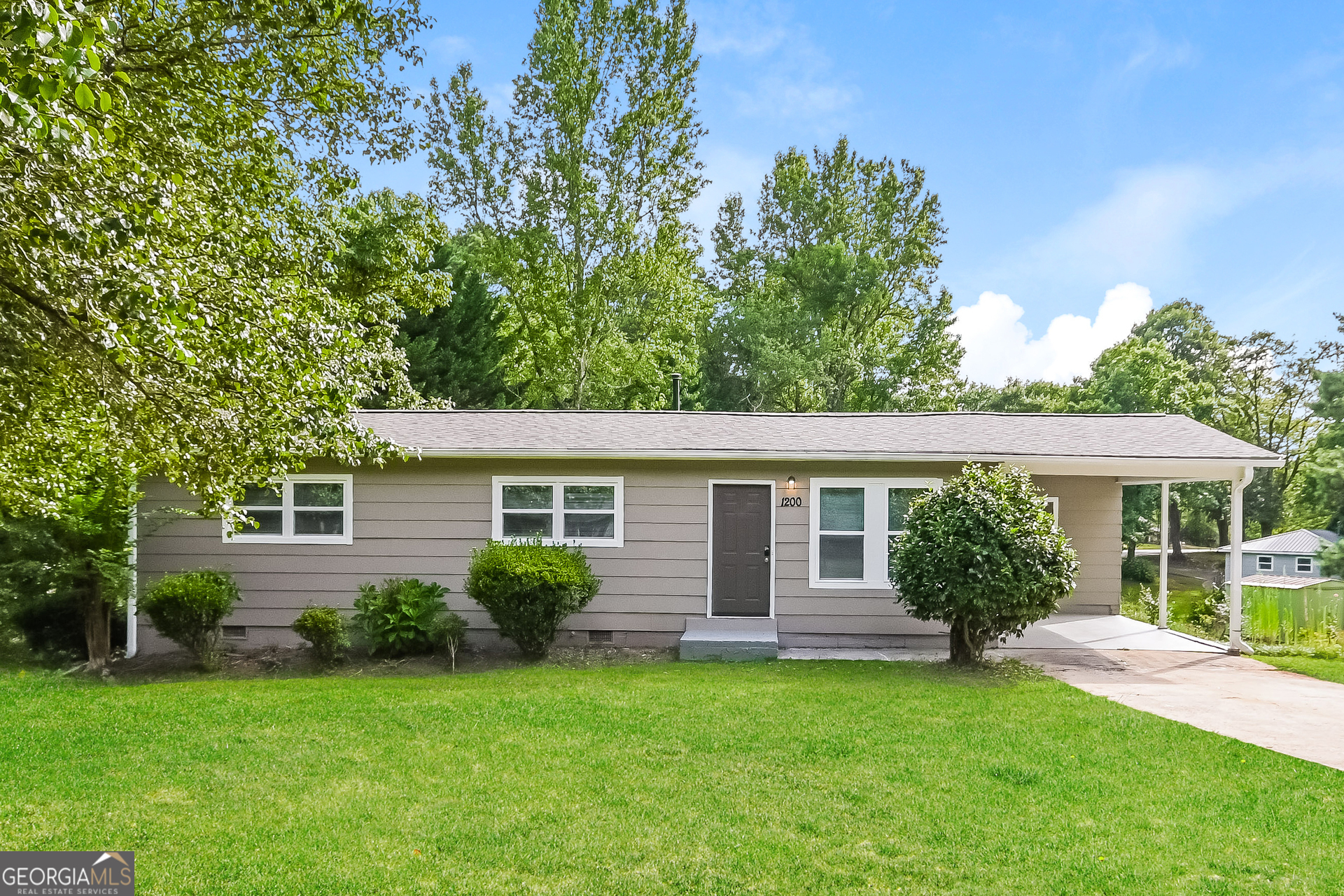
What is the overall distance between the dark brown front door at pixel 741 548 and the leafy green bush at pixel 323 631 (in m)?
4.48

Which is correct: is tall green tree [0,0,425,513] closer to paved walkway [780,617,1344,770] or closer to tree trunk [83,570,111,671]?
tree trunk [83,570,111,671]

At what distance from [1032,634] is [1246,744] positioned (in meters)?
4.89

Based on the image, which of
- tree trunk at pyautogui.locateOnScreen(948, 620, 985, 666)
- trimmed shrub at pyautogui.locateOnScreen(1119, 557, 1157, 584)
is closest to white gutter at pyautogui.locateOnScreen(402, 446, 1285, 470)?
tree trunk at pyautogui.locateOnScreen(948, 620, 985, 666)

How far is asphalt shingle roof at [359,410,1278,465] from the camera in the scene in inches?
372

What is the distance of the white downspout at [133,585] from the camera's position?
895 cm

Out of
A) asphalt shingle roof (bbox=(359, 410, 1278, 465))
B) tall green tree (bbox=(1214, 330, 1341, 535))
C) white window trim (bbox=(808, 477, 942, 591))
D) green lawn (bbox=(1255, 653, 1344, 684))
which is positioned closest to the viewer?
green lawn (bbox=(1255, 653, 1344, 684))

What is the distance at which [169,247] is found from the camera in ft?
13.1

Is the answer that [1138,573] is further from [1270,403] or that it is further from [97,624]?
[97,624]

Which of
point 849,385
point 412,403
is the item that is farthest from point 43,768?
point 849,385

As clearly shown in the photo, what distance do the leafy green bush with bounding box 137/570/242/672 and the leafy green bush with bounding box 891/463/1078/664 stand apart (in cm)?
766

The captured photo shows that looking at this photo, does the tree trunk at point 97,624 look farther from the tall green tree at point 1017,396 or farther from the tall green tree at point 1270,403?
the tall green tree at point 1270,403

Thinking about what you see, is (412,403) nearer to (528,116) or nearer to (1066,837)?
(1066,837)

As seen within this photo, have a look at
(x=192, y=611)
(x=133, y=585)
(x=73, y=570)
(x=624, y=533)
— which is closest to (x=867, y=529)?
(x=624, y=533)

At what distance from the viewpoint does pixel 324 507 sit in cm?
1000
